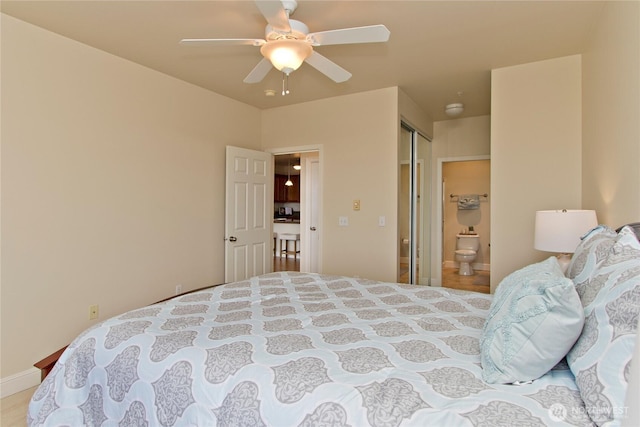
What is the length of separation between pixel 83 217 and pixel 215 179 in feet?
4.88

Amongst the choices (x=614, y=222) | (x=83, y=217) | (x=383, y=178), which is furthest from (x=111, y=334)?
(x=383, y=178)

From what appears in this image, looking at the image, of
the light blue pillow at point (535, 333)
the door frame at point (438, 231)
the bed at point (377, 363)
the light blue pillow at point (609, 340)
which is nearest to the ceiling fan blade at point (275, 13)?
the bed at point (377, 363)

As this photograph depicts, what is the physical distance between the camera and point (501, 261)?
11.1ft

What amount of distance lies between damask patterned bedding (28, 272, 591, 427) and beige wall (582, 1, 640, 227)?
3.39 feet

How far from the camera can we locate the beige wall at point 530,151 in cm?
312

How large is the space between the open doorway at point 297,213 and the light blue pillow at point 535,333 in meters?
3.29

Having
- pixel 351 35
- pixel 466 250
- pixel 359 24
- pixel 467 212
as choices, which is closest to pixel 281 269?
pixel 466 250

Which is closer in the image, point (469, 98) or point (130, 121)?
point (130, 121)

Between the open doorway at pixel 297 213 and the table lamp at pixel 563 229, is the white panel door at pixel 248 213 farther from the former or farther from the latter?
the table lamp at pixel 563 229

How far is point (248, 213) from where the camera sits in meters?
4.38

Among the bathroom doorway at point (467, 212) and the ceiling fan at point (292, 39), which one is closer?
the ceiling fan at point (292, 39)

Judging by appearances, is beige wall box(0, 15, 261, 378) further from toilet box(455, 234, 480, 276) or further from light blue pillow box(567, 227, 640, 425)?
toilet box(455, 234, 480, 276)

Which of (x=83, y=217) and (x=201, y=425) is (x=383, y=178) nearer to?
(x=83, y=217)

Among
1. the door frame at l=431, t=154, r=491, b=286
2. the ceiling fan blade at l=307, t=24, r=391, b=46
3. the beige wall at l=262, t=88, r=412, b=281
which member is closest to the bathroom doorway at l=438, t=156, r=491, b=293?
the door frame at l=431, t=154, r=491, b=286
